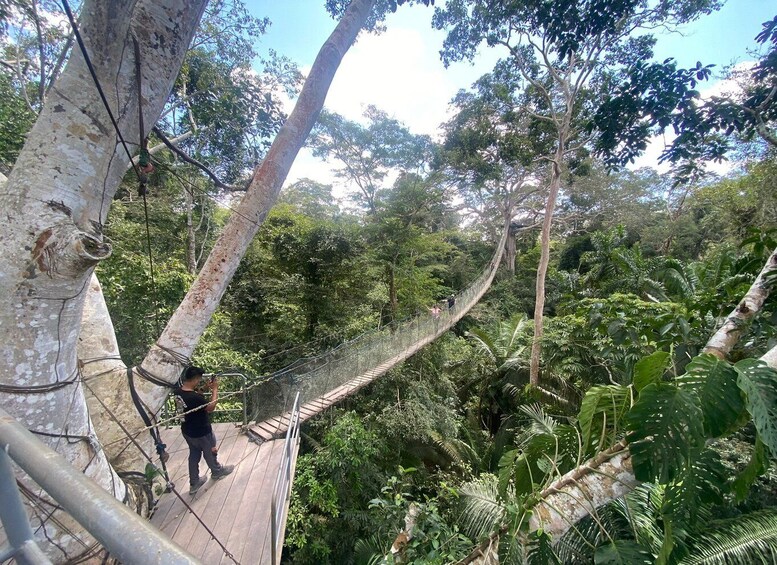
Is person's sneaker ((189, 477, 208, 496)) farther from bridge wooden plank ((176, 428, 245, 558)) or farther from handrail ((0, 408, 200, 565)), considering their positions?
handrail ((0, 408, 200, 565))

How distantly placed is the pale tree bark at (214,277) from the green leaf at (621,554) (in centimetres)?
244


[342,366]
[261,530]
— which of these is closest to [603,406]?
[261,530]

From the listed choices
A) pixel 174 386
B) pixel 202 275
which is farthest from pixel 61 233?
pixel 174 386

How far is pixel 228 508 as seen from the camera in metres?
2.46

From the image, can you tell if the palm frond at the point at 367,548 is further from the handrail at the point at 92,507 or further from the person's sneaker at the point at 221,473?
the handrail at the point at 92,507

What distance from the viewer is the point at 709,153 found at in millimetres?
2711

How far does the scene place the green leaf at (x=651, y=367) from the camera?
48.2 inches

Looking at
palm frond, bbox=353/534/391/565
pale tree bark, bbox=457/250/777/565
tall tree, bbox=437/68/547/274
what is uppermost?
tall tree, bbox=437/68/547/274

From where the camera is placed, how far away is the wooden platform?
2.14m

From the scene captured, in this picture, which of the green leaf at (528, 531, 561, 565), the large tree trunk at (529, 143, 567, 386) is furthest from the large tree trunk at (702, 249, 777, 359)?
the large tree trunk at (529, 143, 567, 386)

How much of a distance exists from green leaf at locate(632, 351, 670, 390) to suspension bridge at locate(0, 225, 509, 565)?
1.52m

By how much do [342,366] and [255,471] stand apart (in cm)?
255

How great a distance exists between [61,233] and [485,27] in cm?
713

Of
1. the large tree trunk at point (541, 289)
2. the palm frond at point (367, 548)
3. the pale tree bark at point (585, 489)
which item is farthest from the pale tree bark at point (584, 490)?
the large tree trunk at point (541, 289)
